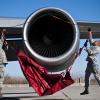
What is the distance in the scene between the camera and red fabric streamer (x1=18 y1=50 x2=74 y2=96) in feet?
28.9

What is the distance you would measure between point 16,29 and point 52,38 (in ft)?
3.12

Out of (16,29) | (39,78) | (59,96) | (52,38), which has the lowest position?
(59,96)

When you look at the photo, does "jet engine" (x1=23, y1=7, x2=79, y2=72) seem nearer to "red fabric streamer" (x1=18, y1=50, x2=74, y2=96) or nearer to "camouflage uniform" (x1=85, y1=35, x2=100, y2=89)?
"red fabric streamer" (x1=18, y1=50, x2=74, y2=96)

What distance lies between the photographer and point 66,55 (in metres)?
8.85

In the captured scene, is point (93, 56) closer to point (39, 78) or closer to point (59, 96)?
point (59, 96)

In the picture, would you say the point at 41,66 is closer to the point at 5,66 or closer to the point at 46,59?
the point at 46,59

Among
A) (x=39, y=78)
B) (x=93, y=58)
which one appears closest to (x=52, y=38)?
(x=39, y=78)

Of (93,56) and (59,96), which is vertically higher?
(93,56)

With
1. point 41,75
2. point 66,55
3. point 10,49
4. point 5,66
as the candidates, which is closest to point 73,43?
point 66,55

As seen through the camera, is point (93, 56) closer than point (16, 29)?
No

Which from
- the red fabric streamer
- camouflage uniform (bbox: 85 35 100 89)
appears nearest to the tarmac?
camouflage uniform (bbox: 85 35 100 89)

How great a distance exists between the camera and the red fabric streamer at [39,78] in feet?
28.9

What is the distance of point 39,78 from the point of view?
8.95 m

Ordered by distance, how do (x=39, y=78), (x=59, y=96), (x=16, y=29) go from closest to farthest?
(x=39, y=78), (x=16, y=29), (x=59, y=96)
